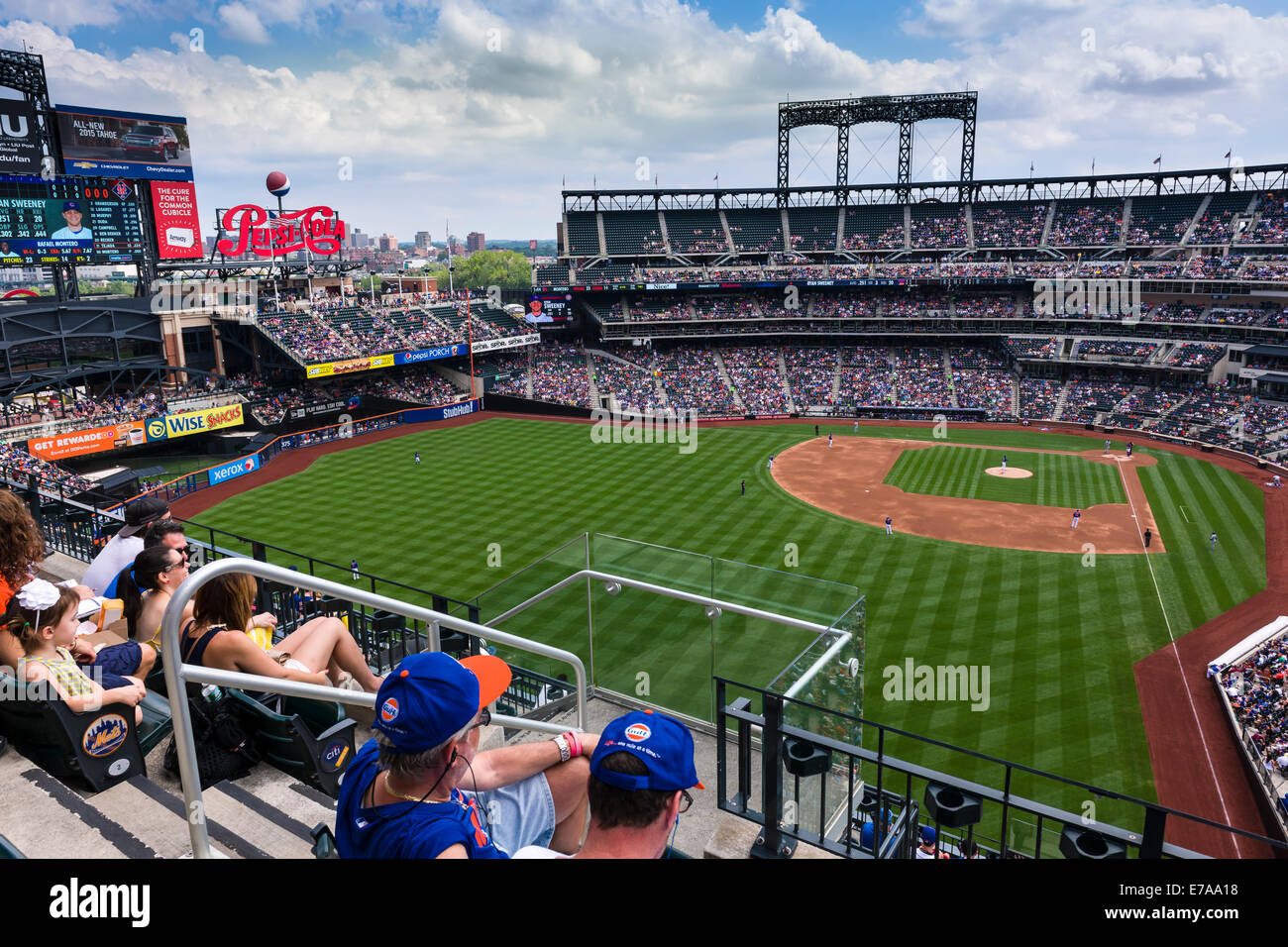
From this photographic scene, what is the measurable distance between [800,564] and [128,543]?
22.9 metres

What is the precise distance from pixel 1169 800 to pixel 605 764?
17264 millimetres

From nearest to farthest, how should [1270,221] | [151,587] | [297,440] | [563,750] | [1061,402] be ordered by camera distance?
[563,750], [151,587], [297,440], [1061,402], [1270,221]

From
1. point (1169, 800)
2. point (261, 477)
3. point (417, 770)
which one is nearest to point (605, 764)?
point (417, 770)

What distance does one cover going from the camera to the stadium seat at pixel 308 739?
5.75 m

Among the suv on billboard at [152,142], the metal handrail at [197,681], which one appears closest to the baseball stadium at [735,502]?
the metal handrail at [197,681]

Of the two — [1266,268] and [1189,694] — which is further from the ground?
[1266,268]

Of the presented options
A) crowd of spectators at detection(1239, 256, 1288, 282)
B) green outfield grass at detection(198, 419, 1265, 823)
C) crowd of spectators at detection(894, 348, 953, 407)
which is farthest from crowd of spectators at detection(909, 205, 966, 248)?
green outfield grass at detection(198, 419, 1265, 823)

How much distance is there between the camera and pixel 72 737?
5.25 m

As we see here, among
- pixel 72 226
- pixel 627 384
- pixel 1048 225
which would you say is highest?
pixel 1048 225

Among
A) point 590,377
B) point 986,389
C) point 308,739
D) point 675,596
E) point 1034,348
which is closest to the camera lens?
point 308,739

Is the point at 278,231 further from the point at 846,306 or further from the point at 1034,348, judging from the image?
the point at 1034,348

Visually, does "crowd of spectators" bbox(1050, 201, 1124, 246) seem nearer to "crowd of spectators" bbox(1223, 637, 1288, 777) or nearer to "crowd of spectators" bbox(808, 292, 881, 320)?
"crowd of spectators" bbox(808, 292, 881, 320)

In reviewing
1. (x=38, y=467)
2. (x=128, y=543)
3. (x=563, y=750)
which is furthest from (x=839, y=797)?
(x=38, y=467)

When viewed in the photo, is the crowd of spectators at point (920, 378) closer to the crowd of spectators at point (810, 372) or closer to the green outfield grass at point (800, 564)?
the crowd of spectators at point (810, 372)
